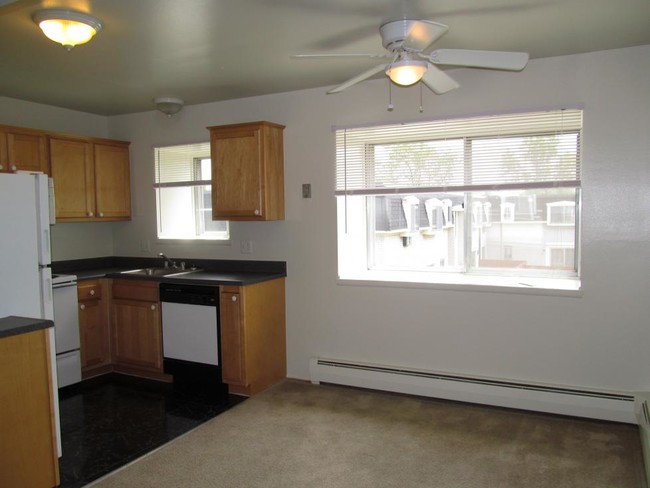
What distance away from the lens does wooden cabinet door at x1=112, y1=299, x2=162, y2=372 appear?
4.27 meters

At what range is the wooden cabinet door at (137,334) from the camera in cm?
427

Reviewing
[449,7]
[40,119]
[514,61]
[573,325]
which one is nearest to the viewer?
[514,61]

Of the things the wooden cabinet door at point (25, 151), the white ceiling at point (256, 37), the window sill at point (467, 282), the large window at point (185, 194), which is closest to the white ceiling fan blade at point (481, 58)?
the white ceiling at point (256, 37)

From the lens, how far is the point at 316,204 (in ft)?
13.7

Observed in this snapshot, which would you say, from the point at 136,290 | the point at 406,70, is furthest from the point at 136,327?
the point at 406,70

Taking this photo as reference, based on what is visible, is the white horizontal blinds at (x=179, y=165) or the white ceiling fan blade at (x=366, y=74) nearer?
the white ceiling fan blade at (x=366, y=74)

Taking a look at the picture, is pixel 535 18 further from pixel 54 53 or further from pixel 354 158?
pixel 54 53

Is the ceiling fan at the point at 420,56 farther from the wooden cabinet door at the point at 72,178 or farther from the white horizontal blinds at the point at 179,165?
the wooden cabinet door at the point at 72,178

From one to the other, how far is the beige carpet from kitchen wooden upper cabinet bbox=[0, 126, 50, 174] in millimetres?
2660

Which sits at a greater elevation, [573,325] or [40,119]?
[40,119]

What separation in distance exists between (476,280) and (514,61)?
184cm

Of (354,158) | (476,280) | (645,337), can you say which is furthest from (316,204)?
(645,337)

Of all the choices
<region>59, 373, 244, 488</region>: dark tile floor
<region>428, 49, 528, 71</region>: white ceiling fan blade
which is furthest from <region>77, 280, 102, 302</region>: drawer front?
<region>428, 49, 528, 71</region>: white ceiling fan blade

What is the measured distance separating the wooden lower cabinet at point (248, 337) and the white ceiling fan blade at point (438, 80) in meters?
2.04
